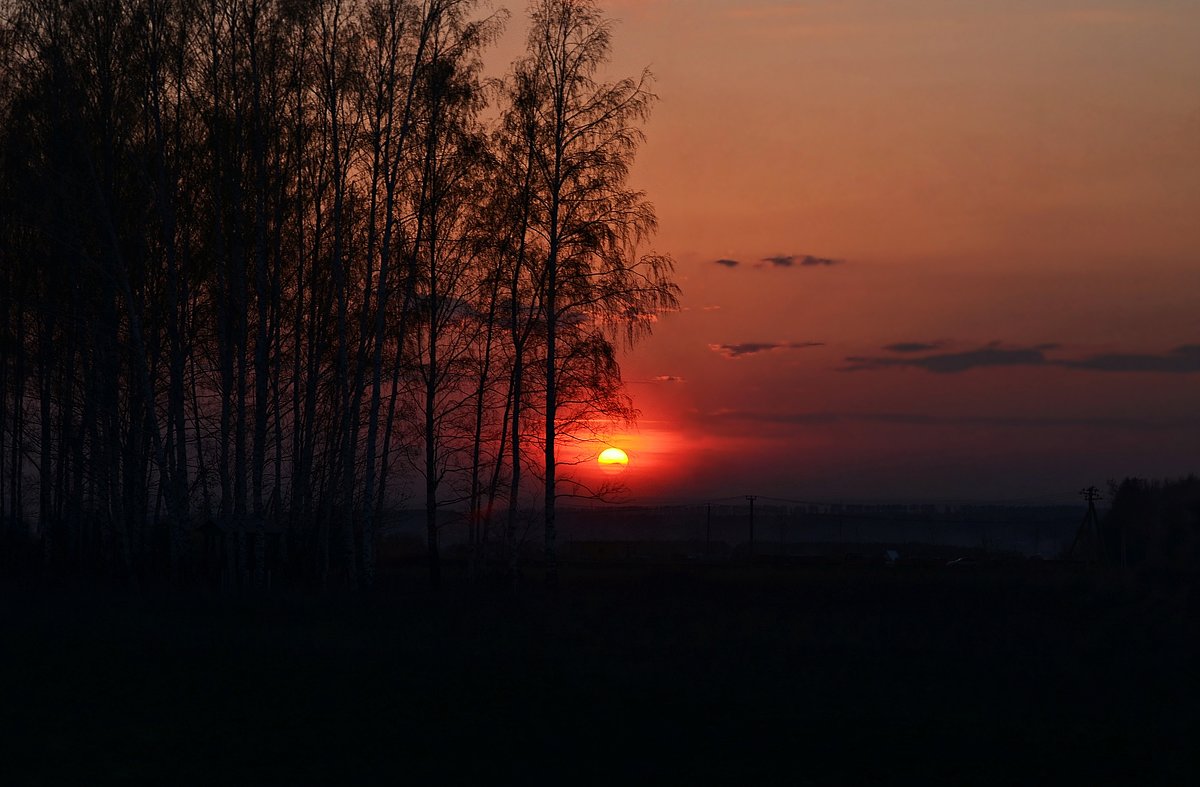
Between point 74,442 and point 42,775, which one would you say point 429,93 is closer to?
point 74,442

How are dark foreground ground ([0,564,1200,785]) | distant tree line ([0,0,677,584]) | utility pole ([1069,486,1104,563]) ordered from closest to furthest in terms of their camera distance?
1. dark foreground ground ([0,564,1200,785])
2. distant tree line ([0,0,677,584])
3. utility pole ([1069,486,1104,563])

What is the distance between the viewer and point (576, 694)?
567 inches

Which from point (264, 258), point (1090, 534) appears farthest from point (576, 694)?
point (1090, 534)

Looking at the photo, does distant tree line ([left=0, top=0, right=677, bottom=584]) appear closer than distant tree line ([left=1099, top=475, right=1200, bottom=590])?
Yes

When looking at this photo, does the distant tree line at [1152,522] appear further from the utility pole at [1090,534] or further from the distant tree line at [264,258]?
the distant tree line at [264,258]

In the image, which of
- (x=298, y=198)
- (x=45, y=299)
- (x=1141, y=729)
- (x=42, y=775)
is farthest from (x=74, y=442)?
(x=1141, y=729)

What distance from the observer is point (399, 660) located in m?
17.1

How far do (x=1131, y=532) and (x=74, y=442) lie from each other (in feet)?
192

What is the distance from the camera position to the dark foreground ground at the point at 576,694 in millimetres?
11031

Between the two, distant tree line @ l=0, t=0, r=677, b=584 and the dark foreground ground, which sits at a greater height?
distant tree line @ l=0, t=0, r=677, b=584

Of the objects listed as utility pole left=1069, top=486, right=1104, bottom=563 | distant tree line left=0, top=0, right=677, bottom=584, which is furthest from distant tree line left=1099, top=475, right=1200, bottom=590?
distant tree line left=0, top=0, right=677, bottom=584

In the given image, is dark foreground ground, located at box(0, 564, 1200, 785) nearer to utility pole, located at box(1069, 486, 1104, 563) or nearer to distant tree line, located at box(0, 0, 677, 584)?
distant tree line, located at box(0, 0, 677, 584)

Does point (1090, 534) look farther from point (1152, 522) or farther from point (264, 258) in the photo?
point (264, 258)

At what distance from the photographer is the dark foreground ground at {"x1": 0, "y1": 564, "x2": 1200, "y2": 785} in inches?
434
